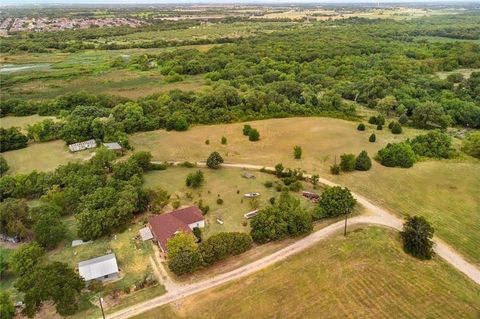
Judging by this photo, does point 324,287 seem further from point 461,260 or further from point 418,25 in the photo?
point 418,25

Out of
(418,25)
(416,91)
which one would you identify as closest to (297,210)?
(416,91)

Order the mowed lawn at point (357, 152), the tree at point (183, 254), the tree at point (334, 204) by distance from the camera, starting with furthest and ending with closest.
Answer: the mowed lawn at point (357, 152)
the tree at point (334, 204)
the tree at point (183, 254)

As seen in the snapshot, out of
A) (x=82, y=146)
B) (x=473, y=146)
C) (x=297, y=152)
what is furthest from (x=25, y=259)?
(x=473, y=146)

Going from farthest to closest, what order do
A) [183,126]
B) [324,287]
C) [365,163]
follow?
[183,126]
[365,163]
[324,287]

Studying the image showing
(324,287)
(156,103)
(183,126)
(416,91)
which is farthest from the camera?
(416,91)

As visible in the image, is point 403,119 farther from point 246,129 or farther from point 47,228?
point 47,228

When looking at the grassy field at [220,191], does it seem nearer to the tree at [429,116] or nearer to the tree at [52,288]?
the tree at [52,288]

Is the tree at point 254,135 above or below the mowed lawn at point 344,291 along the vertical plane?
above

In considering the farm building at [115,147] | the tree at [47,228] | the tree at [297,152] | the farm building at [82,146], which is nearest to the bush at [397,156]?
the tree at [297,152]
